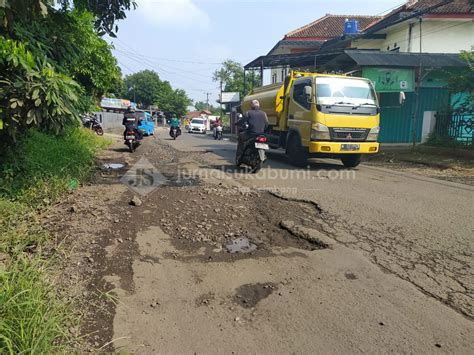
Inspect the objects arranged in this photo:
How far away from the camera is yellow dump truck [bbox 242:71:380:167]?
29.0 feet

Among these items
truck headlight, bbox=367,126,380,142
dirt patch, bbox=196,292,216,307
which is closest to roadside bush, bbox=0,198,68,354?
dirt patch, bbox=196,292,216,307

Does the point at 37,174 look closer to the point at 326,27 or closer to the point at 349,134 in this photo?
the point at 349,134

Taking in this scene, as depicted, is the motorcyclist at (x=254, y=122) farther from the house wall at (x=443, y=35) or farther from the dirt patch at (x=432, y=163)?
the house wall at (x=443, y=35)

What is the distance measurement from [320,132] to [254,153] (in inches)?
65.8

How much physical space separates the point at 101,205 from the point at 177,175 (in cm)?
301

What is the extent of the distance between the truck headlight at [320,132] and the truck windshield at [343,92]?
607 millimetres

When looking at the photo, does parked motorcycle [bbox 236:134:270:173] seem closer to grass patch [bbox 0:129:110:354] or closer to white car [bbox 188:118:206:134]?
grass patch [bbox 0:129:110:354]

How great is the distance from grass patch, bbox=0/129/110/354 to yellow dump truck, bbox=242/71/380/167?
5.21 meters

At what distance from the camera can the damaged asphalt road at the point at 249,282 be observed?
2.47 metres

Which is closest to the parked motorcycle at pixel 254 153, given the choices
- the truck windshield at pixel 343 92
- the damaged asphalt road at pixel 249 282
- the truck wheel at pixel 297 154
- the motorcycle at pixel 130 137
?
the truck wheel at pixel 297 154

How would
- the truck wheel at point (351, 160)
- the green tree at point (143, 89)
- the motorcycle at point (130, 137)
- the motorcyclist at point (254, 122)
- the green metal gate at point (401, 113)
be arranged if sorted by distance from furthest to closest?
the green tree at point (143, 89) < the green metal gate at point (401, 113) < the motorcycle at point (130, 137) < the truck wheel at point (351, 160) < the motorcyclist at point (254, 122)

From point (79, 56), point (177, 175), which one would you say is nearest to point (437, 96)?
point (177, 175)

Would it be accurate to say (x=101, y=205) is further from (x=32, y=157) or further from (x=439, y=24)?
(x=439, y=24)

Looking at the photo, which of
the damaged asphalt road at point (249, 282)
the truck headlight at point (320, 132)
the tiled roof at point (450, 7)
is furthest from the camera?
the tiled roof at point (450, 7)
